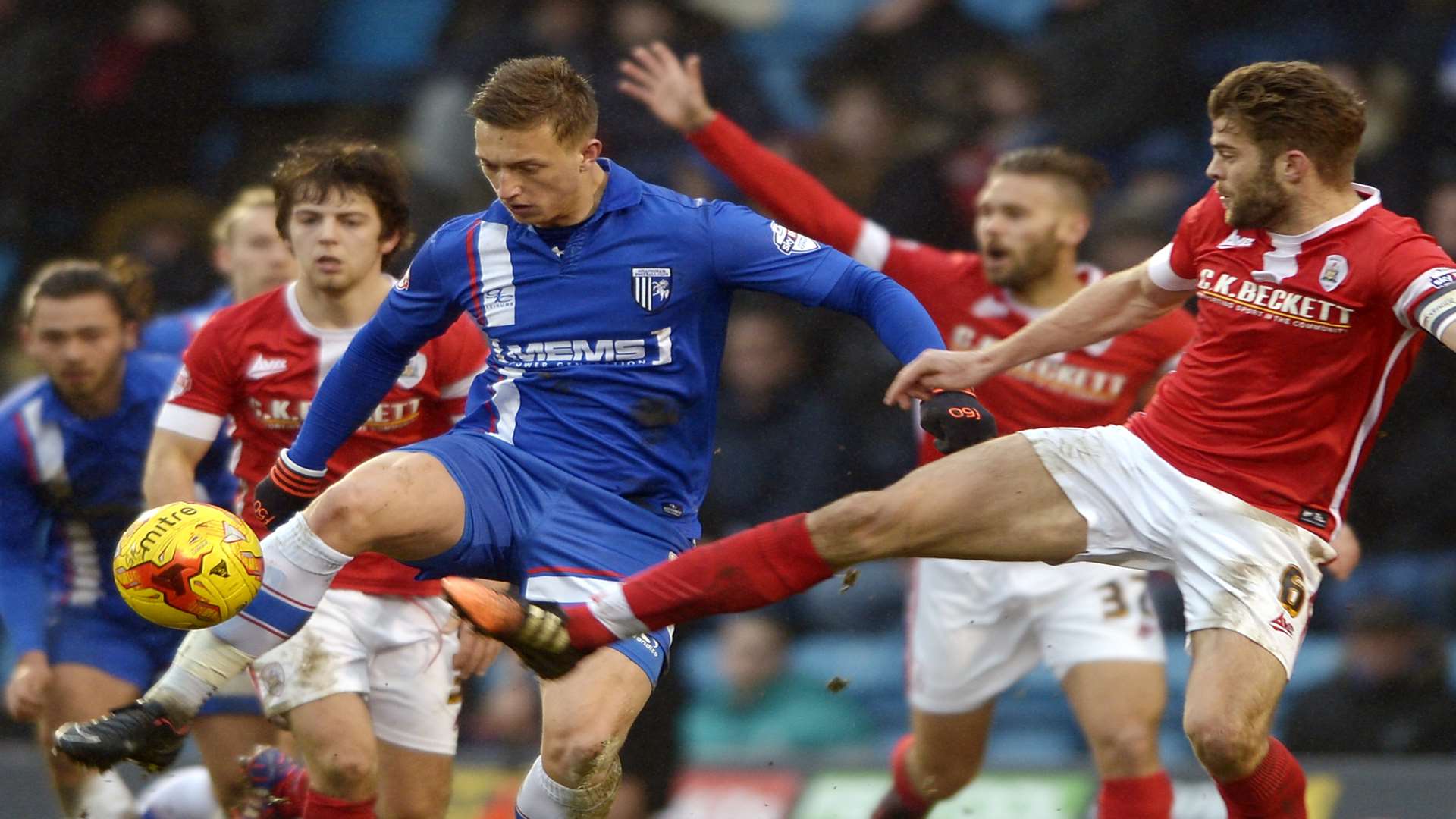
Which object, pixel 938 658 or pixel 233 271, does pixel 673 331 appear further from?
pixel 233 271

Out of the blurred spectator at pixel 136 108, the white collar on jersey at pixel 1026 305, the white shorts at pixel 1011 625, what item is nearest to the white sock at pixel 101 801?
the white shorts at pixel 1011 625

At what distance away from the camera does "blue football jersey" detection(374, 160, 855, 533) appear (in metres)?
4.89

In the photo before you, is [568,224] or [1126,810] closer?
[568,224]

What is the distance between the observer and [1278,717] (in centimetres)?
826

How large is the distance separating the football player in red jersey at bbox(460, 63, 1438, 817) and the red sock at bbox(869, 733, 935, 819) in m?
1.74

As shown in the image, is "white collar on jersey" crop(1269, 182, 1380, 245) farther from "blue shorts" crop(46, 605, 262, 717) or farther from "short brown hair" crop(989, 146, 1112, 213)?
"blue shorts" crop(46, 605, 262, 717)

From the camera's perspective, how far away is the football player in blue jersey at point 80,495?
6285mm

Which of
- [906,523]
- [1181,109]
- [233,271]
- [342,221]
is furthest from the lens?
[1181,109]

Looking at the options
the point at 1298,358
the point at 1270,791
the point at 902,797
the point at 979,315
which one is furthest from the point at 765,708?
the point at 1298,358

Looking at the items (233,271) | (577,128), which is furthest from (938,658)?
(233,271)

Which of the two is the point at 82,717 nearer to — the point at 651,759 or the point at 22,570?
the point at 22,570

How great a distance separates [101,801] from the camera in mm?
6441

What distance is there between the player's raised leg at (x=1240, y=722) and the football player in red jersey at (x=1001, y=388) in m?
1.17

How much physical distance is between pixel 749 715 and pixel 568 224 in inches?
160
